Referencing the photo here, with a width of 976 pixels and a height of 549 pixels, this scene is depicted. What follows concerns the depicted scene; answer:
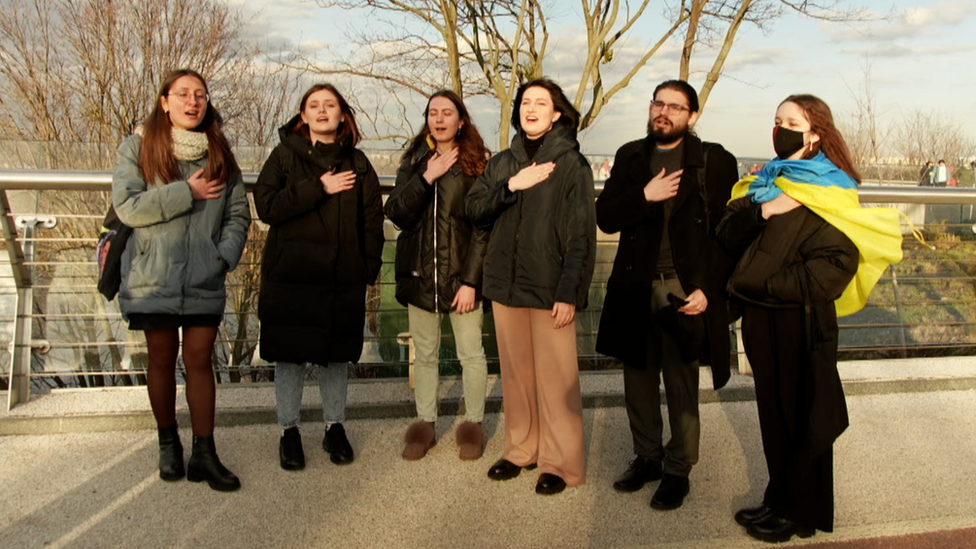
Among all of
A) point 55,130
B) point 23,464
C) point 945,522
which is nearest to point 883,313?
point 945,522

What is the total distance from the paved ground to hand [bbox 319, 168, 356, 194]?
145 cm

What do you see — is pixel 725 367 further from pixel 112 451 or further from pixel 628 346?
pixel 112 451

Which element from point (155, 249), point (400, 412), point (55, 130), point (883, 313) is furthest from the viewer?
point (55, 130)

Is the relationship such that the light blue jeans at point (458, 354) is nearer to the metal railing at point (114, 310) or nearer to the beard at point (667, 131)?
the metal railing at point (114, 310)

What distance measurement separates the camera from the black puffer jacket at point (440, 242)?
436cm

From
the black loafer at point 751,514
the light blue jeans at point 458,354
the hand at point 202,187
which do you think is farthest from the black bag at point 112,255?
the black loafer at point 751,514

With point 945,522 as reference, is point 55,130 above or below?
above

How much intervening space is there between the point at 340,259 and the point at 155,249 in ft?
2.97

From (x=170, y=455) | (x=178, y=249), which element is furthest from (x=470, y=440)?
(x=178, y=249)

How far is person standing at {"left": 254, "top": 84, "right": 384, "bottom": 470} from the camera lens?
4.26 metres

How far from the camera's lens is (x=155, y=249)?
398 cm

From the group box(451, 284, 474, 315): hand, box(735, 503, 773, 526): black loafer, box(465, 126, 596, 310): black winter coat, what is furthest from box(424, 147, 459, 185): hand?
box(735, 503, 773, 526): black loafer

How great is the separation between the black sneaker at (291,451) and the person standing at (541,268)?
994mm

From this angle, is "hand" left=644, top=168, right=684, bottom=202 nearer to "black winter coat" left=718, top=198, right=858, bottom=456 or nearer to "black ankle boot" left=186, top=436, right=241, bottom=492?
"black winter coat" left=718, top=198, right=858, bottom=456
